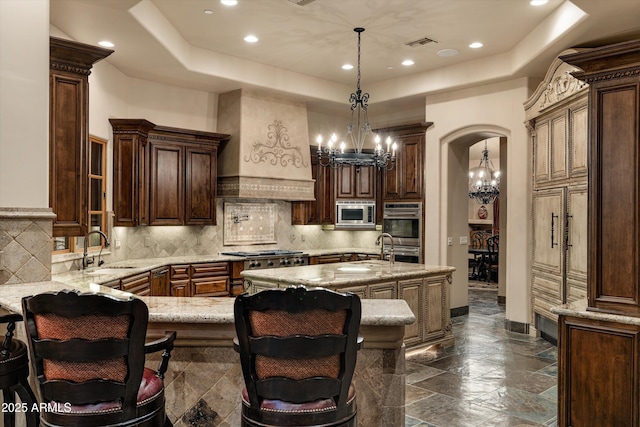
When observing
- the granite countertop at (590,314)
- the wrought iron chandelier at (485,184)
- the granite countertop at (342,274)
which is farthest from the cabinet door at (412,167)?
the granite countertop at (590,314)

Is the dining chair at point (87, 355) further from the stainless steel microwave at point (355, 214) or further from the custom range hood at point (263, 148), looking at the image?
the stainless steel microwave at point (355, 214)

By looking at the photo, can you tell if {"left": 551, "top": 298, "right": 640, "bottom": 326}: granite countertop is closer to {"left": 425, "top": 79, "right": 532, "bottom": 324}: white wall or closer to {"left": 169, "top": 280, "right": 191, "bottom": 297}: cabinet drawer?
{"left": 425, "top": 79, "right": 532, "bottom": 324}: white wall

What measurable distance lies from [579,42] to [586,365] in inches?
141

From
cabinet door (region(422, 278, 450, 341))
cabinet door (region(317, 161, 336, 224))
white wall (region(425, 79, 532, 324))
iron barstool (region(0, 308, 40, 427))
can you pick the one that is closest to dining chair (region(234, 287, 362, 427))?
iron barstool (region(0, 308, 40, 427))

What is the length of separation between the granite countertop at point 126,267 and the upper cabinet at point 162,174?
0.50m

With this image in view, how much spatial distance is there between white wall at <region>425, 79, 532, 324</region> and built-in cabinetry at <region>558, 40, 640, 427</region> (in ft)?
10.9

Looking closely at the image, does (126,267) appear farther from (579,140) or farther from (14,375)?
(579,140)

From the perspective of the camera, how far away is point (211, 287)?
6.62 metres

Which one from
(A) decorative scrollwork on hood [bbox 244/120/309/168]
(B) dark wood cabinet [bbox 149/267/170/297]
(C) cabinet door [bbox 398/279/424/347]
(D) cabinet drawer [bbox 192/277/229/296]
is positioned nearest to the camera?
(C) cabinet door [bbox 398/279/424/347]

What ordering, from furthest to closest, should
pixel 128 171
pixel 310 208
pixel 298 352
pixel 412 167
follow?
pixel 310 208
pixel 412 167
pixel 128 171
pixel 298 352

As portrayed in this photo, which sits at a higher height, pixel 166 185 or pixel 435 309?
pixel 166 185

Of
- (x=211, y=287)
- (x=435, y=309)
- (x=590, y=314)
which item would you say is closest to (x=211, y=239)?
(x=211, y=287)

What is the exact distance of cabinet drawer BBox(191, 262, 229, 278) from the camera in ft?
21.2

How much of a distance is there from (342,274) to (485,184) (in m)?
8.68
